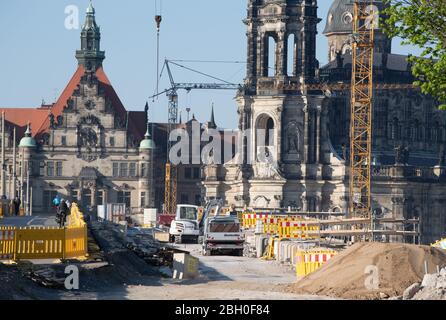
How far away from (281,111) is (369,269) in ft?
409

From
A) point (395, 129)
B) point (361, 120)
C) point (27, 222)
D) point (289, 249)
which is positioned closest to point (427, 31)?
point (289, 249)

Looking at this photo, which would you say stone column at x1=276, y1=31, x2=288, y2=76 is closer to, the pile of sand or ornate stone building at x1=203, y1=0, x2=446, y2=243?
ornate stone building at x1=203, y1=0, x2=446, y2=243

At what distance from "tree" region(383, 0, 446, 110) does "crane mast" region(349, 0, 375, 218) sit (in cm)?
10330

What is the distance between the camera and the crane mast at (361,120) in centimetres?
16825

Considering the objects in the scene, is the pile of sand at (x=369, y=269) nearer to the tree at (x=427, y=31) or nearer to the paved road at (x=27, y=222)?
the tree at (x=427, y=31)

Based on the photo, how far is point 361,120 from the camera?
172 metres

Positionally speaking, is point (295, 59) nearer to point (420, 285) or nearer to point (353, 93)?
point (353, 93)

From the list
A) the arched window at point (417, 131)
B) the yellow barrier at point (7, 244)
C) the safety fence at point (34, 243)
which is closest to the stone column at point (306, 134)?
the arched window at point (417, 131)

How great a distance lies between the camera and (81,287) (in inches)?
2087

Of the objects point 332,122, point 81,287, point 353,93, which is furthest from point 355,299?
point 332,122

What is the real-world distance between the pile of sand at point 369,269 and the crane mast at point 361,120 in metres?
106

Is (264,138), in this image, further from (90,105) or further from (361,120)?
(90,105)

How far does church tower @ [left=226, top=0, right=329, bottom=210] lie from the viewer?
17712cm
